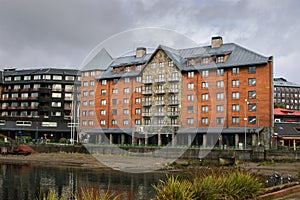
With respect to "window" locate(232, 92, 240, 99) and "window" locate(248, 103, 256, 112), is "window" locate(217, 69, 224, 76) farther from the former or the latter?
"window" locate(248, 103, 256, 112)

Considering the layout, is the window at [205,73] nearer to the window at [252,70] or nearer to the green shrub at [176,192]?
the window at [252,70]

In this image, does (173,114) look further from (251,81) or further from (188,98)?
(251,81)

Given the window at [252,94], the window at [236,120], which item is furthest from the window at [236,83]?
the window at [236,120]

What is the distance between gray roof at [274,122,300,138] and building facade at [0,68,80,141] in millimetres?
63118

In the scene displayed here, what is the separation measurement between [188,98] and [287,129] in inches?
820

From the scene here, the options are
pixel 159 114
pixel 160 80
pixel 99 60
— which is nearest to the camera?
pixel 99 60

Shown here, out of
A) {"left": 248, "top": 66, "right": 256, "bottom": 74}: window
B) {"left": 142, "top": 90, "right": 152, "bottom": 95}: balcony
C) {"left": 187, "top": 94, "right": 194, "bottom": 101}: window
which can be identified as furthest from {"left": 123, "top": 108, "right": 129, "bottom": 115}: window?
{"left": 248, "top": 66, "right": 256, "bottom": 74}: window

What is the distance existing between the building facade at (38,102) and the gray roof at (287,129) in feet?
207

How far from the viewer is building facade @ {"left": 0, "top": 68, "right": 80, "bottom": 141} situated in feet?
387

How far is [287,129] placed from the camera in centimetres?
7831

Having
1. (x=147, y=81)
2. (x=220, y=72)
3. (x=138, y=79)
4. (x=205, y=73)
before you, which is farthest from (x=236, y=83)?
(x=138, y=79)

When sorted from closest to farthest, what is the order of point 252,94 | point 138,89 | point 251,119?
point 251,119 < point 252,94 < point 138,89

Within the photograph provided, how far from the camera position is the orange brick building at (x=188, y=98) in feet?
247

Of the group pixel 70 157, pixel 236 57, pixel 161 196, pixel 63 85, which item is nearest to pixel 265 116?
pixel 236 57
